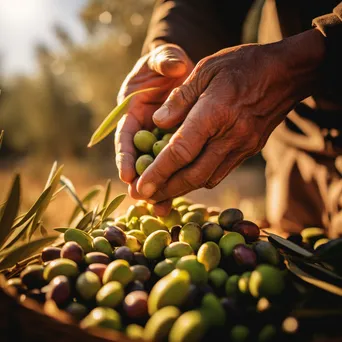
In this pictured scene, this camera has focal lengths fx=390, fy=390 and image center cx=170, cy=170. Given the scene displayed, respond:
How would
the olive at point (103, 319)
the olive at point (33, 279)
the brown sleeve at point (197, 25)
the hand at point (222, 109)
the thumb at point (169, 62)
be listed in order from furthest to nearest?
the brown sleeve at point (197, 25) → the thumb at point (169, 62) → the hand at point (222, 109) → the olive at point (33, 279) → the olive at point (103, 319)

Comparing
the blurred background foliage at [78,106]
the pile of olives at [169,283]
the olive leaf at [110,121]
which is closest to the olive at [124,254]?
the pile of olives at [169,283]

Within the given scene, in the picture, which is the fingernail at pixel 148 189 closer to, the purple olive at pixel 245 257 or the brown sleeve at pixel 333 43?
the purple olive at pixel 245 257

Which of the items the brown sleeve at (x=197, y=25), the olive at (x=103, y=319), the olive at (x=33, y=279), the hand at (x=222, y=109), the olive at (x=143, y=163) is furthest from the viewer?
the brown sleeve at (x=197, y=25)

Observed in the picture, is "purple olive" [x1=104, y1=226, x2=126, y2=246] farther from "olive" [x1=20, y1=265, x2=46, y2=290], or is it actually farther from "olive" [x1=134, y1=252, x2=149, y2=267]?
"olive" [x1=20, y1=265, x2=46, y2=290]

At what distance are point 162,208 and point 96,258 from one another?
41 cm

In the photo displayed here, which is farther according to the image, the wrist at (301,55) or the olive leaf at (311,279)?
the wrist at (301,55)

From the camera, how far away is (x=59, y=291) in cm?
86

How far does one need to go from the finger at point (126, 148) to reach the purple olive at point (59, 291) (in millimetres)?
580

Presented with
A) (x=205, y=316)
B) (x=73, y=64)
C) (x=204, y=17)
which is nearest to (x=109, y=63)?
A: (x=73, y=64)

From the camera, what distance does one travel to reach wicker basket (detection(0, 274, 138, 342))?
2.26ft

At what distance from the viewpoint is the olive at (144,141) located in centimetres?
143

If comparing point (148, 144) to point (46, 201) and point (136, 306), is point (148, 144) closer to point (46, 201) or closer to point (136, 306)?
point (46, 201)

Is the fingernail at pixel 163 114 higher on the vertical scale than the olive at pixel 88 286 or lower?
higher

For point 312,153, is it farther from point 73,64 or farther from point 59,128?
point 59,128
